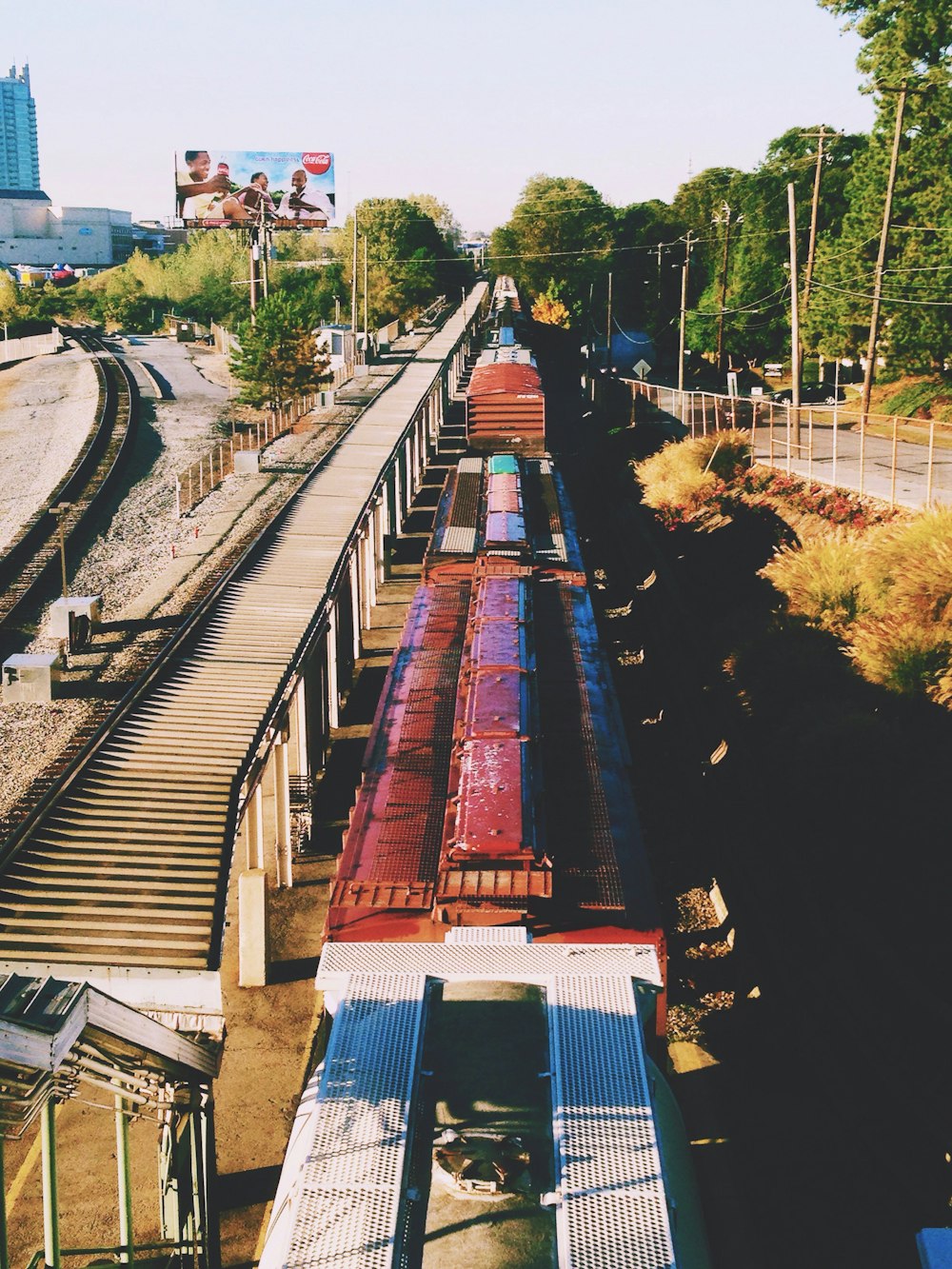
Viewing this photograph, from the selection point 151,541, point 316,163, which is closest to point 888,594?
point 151,541

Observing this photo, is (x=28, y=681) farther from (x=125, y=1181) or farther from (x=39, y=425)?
(x=39, y=425)

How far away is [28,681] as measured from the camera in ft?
61.8

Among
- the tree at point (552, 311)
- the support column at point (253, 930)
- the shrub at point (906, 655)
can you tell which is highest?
the tree at point (552, 311)

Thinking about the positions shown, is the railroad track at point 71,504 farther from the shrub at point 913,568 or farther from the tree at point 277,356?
the shrub at point 913,568

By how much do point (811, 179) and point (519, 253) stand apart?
3836 centimetres

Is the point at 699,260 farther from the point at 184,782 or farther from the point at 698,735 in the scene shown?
the point at 184,782

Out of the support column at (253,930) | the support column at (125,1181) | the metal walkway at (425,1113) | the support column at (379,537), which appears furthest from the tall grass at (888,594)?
the support column at (125,1181)

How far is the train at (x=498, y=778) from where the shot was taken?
32.8ft

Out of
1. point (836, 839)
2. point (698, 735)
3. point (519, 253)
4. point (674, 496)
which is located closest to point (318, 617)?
point (698, 735)

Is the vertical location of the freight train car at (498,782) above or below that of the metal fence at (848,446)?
below

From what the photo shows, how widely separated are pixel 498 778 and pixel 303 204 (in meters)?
75.7

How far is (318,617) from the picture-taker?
1920 cm

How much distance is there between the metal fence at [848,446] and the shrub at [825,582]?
255 cm

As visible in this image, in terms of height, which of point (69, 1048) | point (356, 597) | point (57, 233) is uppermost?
point (57, 233)
